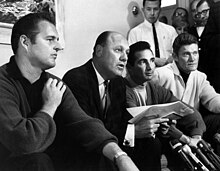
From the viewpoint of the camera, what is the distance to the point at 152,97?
3.43ft

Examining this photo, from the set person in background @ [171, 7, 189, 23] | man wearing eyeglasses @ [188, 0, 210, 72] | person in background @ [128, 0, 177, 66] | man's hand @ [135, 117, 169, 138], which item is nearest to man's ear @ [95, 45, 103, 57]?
person in background @ [128, 0, 177, 66]

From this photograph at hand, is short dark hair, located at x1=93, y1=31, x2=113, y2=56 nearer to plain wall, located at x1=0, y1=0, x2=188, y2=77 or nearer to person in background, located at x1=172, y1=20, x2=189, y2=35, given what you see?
plain wall, located at x1=0, y1=0, x2=188, y2=77

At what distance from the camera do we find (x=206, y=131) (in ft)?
3.79

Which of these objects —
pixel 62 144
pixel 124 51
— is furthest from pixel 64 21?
pixel 62 144

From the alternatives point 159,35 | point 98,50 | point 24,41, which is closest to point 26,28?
point 24,41

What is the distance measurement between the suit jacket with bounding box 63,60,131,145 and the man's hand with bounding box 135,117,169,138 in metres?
0.04

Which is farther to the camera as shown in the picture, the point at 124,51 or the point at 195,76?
the point at 195,76

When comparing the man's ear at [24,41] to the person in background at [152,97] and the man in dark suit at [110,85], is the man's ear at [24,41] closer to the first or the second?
the man in dark suit at [110,85]

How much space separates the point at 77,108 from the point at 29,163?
202mm

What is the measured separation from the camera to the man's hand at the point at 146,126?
91 cm

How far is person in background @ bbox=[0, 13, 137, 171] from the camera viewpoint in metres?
0.58

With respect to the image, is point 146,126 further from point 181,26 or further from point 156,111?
point 181,26

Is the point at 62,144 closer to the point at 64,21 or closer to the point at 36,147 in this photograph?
the point at 36,147

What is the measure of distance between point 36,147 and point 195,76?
2.52 feet
